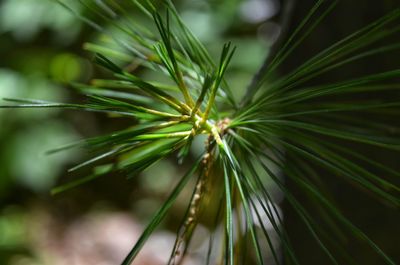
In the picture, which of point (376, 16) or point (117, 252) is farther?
point (117, 252)

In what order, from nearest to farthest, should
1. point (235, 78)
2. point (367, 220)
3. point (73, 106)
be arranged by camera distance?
point (73, 106) < point (367, 220) < point (235, 78)

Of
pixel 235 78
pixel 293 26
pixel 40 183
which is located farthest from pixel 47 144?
pixel 293 26

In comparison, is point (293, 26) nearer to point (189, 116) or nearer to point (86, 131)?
point (189, 116)

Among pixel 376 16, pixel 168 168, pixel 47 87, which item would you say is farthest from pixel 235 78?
→ pixel 376 16

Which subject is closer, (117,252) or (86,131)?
(117,252)

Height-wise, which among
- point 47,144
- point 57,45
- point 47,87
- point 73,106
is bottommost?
point 73,106

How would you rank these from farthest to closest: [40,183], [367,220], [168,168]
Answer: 1. [168,168]
2. [40,183]
3. [367,220]

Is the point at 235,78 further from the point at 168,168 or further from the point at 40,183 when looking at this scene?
the point at 40,183

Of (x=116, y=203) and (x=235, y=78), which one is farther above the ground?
(x=235, y=78)

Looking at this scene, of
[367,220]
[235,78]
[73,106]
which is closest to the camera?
[73,106]
